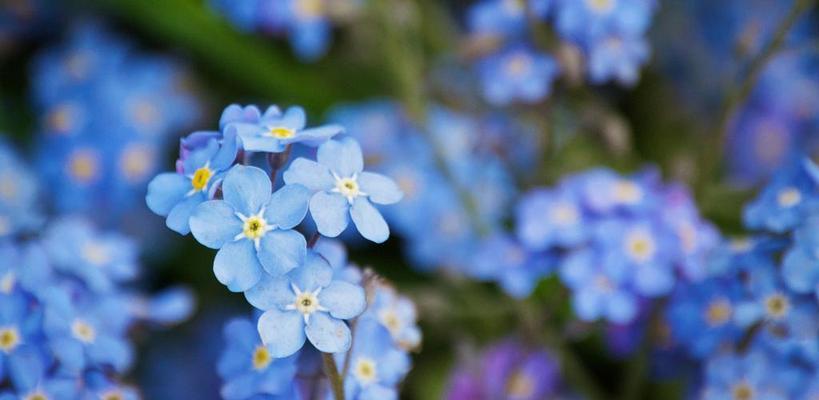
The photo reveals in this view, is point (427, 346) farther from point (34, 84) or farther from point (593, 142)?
point (34, 84)

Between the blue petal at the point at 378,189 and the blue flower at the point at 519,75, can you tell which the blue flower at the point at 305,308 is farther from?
the blue flower at the point at 519,75

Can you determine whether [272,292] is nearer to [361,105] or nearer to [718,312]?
[718,312]

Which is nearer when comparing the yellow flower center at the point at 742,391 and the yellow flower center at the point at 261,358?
the yellow flower center at the point at 261,358

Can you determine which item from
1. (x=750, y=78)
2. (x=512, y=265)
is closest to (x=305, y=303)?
(x=512, y=265)

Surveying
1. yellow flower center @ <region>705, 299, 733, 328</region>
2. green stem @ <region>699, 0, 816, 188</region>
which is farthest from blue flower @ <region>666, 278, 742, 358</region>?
green stem @ <region>699, 0, 816, 188</region>

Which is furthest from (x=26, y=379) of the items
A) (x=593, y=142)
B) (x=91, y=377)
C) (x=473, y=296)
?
(x=593, y=142)

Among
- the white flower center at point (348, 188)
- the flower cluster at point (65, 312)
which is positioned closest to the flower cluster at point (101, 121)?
the flower cluster at point (65, 312)
